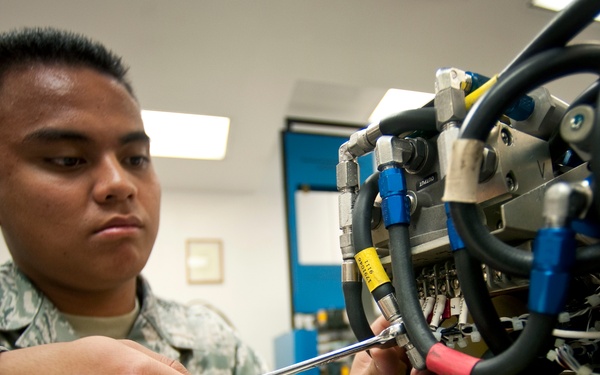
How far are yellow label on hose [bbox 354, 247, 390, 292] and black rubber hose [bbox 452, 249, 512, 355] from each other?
0.26ft

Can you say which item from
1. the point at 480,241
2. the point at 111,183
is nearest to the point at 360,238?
A: the point at 480,241

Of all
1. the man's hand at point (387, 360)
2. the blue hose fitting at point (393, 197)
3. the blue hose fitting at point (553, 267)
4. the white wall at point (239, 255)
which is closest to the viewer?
the blue hose fitting at point (553, 267)

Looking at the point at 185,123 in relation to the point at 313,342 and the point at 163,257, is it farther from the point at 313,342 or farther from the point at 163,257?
the point at 313,342

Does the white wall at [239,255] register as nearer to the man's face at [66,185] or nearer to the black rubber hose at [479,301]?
the man's face at [66,185]

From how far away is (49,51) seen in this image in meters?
0.75

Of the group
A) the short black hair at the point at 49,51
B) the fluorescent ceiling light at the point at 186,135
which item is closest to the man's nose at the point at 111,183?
the short black hair at the point at 49,51

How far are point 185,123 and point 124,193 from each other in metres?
1.38

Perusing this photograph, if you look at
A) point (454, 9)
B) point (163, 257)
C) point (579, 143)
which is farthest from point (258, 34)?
point (163, 257)

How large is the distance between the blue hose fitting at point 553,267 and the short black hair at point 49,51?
77 cm

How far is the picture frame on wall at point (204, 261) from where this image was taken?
8.16 feet

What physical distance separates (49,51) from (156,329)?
548 millimetres

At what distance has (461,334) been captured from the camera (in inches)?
15.0

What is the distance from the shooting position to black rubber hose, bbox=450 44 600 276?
0.27 m

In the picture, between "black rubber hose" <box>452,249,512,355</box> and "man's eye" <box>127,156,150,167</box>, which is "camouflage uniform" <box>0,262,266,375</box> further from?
"black rubber hose" <box>452,249,512,355</box>
